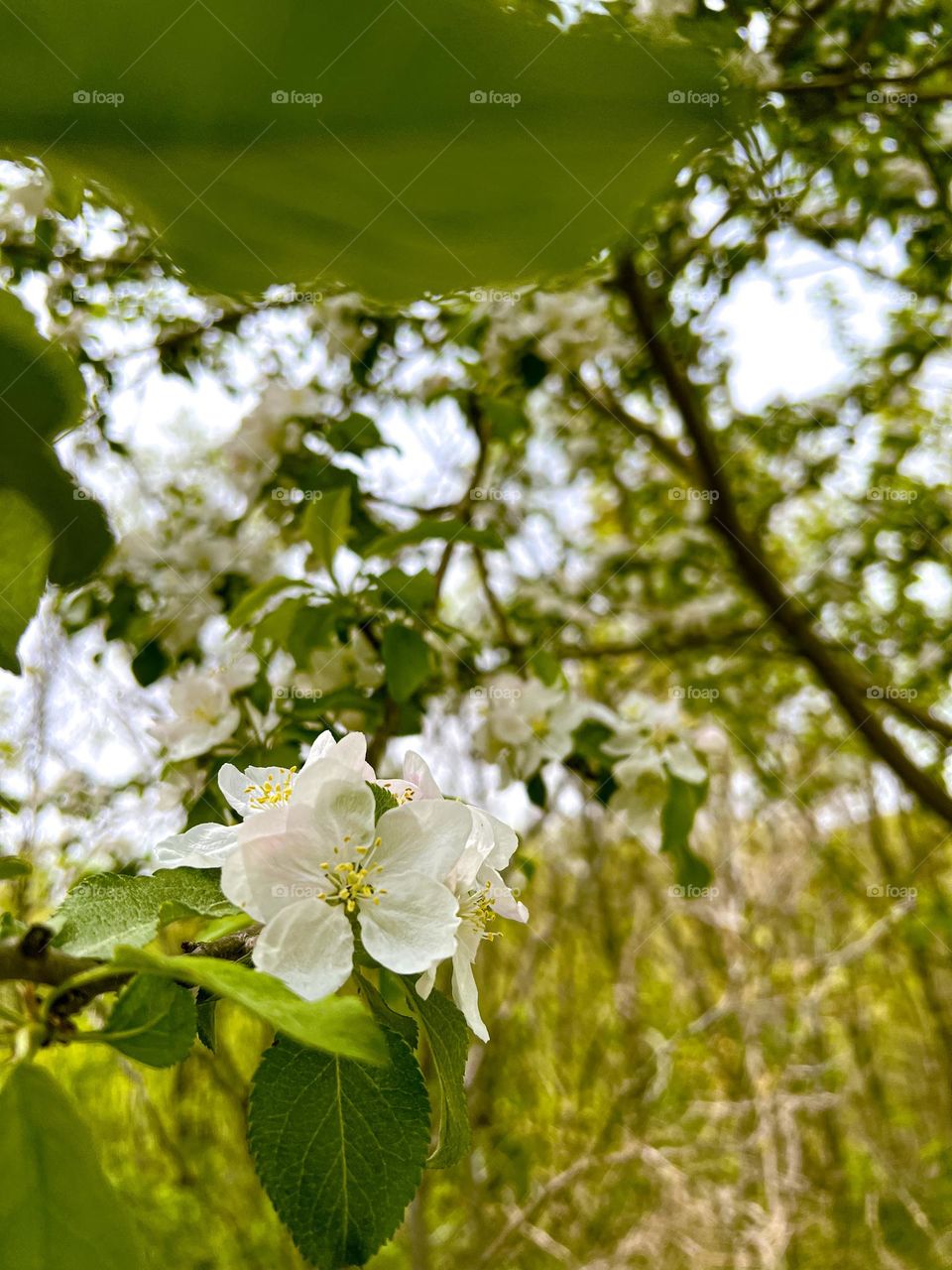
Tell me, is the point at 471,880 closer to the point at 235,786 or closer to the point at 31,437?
the point at 235,786

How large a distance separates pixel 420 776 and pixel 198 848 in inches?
3.8

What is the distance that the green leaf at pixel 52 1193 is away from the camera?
13 centimetres

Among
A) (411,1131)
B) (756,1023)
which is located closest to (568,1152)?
(756,1023)

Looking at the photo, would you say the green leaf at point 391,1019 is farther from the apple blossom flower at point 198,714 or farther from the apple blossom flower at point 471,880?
the apple blossom flower at point 198,714

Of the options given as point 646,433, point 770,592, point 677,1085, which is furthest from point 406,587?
point 677,1085

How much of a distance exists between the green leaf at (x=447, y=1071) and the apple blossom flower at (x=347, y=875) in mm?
25

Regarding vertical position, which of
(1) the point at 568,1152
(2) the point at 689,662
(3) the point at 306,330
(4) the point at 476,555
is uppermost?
(2) the point at 689,662

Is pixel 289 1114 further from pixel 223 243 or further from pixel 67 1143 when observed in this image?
pixel 223 243

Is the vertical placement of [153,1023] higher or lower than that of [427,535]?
lower

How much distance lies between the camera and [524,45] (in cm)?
8

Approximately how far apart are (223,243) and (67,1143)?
14 cm

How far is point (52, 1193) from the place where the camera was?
0.45 feet

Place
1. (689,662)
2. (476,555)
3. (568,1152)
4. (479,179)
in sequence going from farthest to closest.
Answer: (568,1152) < (689,662) < (476,555) < (479,179)


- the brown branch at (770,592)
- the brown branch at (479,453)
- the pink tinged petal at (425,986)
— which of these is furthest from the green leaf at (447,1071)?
the brown branch at (770,592)
